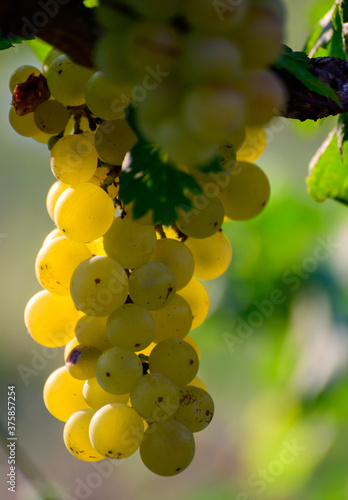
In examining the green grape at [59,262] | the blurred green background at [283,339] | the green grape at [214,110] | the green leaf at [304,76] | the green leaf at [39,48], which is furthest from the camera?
the blurred green background at [283,339]

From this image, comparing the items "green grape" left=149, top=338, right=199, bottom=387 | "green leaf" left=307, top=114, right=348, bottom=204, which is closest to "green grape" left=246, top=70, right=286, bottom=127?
"green grape" left=149, top=338, right=199, bottom=387

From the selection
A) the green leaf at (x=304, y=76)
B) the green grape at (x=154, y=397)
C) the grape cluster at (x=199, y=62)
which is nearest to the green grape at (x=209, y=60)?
the grape cluster at (x=199, y=62)

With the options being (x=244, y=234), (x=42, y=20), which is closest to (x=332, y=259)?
(x=244, y=234)

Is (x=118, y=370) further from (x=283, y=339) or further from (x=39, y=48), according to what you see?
(x=283, y=339)

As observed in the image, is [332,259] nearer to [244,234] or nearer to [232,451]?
[244,234]

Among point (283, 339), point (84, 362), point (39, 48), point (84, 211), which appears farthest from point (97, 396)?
point (283, 339)

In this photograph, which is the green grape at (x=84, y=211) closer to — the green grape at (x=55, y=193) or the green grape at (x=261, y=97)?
the green grape at (x=55, y=193)

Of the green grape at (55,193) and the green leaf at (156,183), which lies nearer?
the green leaf at (156,183)

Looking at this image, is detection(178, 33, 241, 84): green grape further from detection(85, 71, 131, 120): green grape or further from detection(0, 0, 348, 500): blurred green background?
detection(0, 0, 348, 500): blurred green background

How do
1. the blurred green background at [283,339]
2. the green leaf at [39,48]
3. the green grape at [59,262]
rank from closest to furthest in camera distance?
the green grape at [59,262] → the green leaf at [39,48] → the blurred green background at [283,339]
